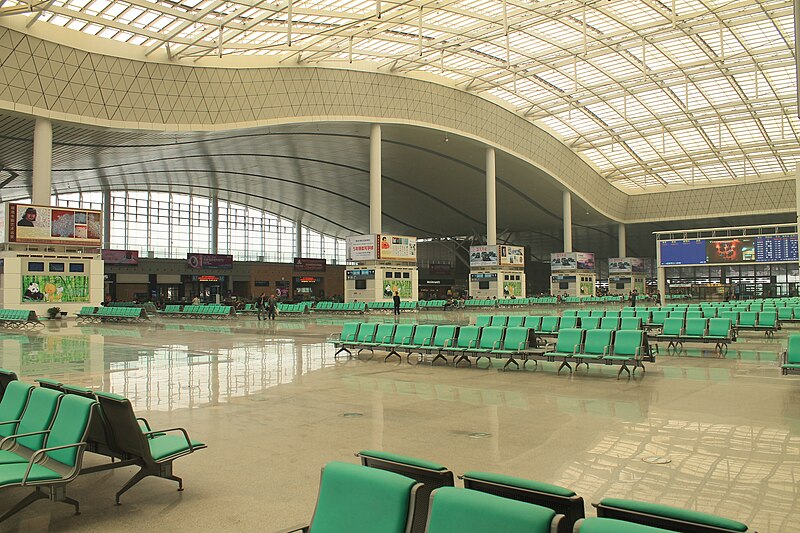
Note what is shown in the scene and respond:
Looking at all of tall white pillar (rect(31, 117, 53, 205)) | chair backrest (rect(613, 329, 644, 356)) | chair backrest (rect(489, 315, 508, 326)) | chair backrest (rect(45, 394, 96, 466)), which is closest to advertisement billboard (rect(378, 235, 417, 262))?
tall white pillar (rect(31, 117, 53, 205))

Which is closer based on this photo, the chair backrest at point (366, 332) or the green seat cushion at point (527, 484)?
the green seat cushion at point (527, 484)

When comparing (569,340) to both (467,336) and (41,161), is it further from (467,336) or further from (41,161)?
(41,161)

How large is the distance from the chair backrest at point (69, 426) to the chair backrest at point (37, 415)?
0.10m

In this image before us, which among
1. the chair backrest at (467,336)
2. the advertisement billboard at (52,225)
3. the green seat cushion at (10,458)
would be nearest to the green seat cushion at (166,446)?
the green seat cushion at (10,458)

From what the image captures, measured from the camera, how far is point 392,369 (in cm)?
1247

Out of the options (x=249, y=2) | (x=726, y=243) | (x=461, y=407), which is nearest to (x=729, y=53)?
(x=726, y=243)

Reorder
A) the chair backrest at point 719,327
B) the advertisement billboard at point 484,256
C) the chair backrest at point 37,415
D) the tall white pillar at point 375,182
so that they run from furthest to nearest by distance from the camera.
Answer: the advertisement billboard at point 484,256 → the tall white pillar at point 375,182 → the chair backrest at point 719,327 → the chair backrest at point 37,415

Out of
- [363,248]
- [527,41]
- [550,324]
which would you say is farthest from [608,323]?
[527,41]

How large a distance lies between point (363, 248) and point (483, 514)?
3749 cm

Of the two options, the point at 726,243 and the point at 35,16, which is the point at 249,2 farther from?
the point at 726,243

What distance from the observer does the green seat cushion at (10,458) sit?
14.5 ft

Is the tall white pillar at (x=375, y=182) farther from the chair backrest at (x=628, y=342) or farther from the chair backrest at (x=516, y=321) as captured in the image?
the chair backrest at (x=628, y=342)

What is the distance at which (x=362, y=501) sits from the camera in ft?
9.56

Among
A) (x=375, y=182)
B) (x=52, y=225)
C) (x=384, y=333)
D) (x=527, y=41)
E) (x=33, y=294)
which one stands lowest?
(x=384, y=333)
